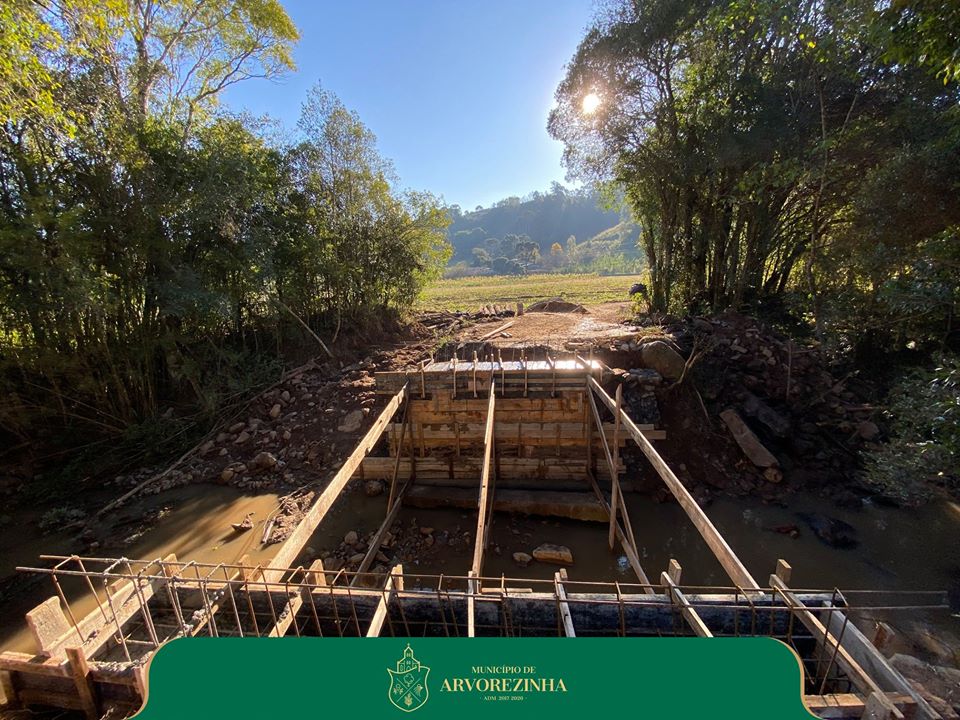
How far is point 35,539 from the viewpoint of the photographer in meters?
5.73

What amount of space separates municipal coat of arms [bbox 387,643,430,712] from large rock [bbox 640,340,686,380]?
707 cm

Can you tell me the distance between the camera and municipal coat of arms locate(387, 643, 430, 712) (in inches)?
53.3

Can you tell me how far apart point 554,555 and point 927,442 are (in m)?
4.17

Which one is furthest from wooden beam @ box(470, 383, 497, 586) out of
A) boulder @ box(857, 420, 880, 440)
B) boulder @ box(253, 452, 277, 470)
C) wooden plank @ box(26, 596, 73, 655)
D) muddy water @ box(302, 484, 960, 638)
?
boulder @ box(857, 420, 880, 440)

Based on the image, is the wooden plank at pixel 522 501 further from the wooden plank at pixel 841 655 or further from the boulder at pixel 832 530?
the wooden plank at pixel 841 655

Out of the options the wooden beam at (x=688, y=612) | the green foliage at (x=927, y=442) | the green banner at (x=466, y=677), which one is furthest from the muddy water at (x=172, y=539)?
the green foliage at (x=927, y=442)

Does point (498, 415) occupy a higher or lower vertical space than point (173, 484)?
higher

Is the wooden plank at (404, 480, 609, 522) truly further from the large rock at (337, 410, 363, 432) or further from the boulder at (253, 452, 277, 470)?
the boulder at (253, 452, 277, 470)

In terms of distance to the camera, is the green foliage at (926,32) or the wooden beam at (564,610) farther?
the green foliage at (926,32)

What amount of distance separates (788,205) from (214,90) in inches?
547

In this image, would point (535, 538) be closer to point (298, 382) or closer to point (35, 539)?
point (298, 382)

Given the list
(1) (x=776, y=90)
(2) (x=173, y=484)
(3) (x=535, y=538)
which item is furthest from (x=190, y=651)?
(1) (x=776, y=90)

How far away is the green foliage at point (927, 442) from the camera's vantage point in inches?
147

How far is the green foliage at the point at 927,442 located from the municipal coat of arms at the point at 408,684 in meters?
5.17
